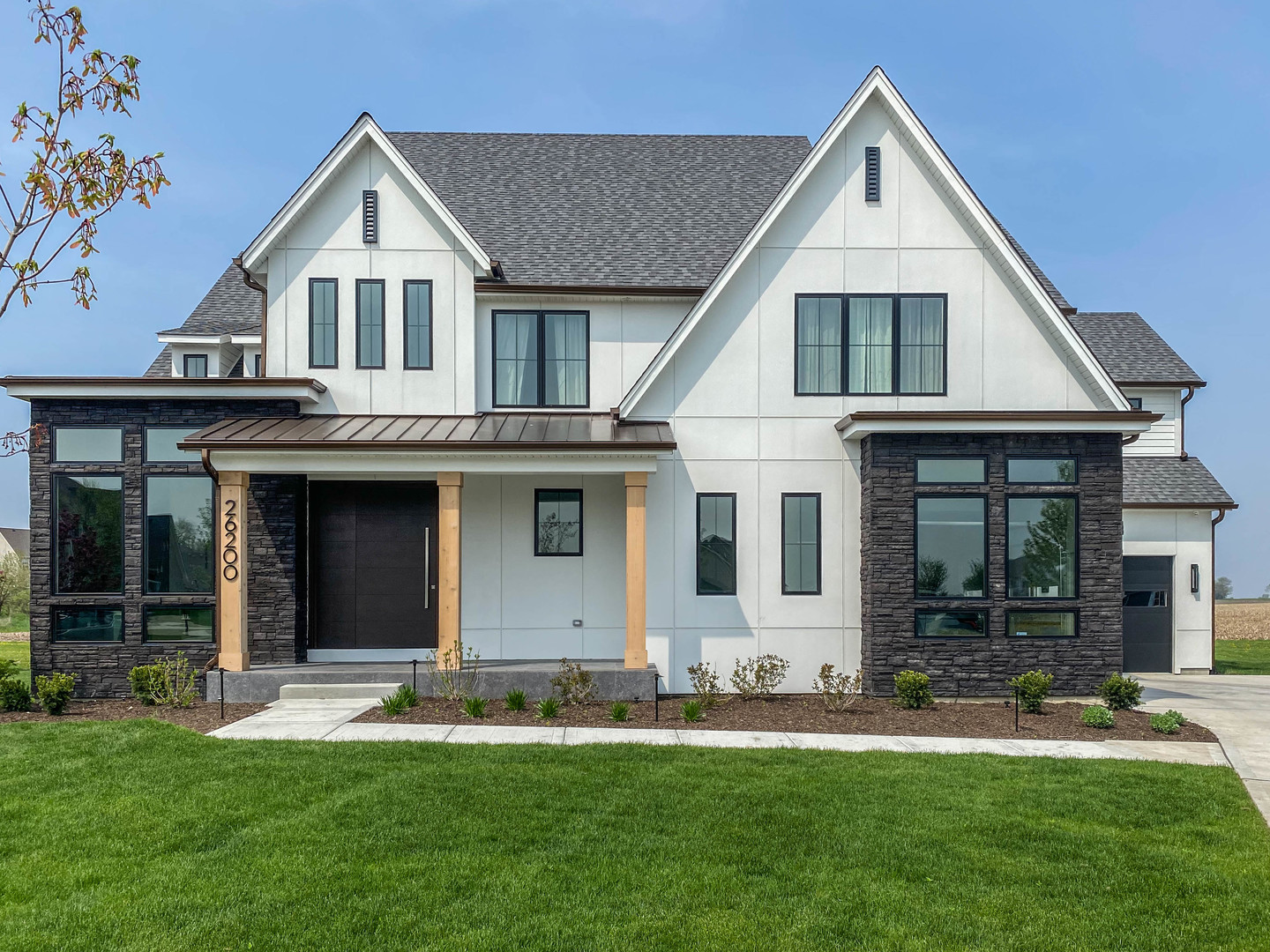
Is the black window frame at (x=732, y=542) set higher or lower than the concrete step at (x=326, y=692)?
higher

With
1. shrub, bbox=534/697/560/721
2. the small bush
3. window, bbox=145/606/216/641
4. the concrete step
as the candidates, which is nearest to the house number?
window, bbox=145/606/216/641

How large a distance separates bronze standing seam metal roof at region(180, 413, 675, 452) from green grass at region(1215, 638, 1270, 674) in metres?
15.2

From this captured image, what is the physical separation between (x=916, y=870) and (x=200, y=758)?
7002 mm

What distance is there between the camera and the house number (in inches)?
519

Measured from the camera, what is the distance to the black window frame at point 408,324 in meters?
15.1

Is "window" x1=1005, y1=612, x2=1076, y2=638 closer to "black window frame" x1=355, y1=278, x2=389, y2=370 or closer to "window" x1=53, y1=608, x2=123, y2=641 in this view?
"black window frame" x1=355, y1=278, x2=389, y2=370

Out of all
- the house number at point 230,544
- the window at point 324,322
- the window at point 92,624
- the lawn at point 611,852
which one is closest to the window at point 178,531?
the window at point 92,624

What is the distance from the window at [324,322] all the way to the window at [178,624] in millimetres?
4466

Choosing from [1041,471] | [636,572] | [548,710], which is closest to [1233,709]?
[1041,471]

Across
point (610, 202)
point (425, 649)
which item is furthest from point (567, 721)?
point (610, 202)

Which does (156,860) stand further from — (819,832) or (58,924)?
(819,832)

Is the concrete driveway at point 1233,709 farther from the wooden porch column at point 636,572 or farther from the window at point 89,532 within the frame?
the window at point 89,532

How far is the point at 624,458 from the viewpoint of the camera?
13336 mm

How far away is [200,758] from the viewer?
916 centimetres
